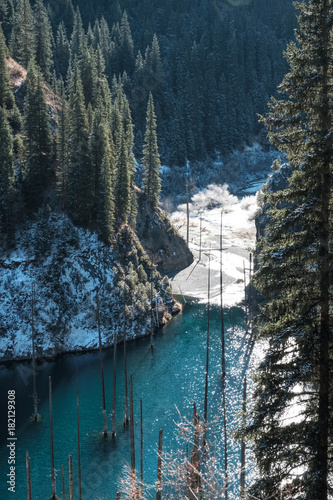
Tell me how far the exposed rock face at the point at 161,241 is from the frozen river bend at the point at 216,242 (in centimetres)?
245

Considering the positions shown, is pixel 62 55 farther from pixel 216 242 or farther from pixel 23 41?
pixel 216 242

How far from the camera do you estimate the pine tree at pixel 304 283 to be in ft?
48.7

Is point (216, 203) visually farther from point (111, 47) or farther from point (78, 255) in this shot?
point (78, 255)

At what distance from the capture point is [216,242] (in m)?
106

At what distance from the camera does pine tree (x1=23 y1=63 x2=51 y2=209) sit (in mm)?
66125

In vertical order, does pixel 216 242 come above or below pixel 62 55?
below

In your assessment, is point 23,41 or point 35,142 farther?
point 23,41

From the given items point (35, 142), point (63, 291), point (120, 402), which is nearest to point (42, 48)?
point (35, 142)

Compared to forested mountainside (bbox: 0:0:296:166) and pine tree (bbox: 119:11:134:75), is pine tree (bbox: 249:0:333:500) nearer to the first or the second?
forested mountainside (bbox: 0:0:296:166)

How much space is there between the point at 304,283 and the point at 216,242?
90.8 metres

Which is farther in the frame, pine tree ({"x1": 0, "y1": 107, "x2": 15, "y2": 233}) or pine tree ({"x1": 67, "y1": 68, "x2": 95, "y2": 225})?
pine tree ({"x1": 67, "y1": 68, "x2": 95, "y2": 225})

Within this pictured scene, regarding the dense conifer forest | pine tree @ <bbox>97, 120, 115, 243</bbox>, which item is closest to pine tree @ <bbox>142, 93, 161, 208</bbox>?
the dense conifer forest

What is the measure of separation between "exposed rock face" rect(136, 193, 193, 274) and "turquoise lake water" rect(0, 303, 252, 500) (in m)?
20.5

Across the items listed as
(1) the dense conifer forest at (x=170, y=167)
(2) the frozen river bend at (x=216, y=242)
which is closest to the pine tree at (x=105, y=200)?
(1) the dense conifer forest at (x=170, y=167)
